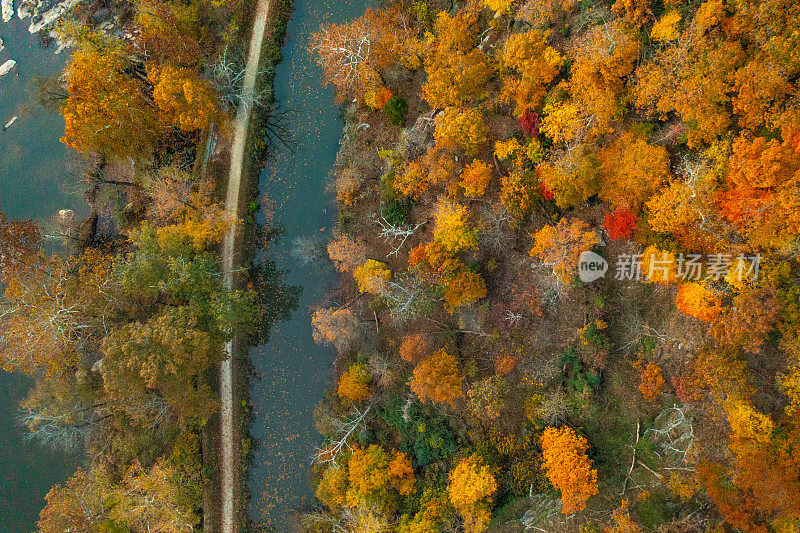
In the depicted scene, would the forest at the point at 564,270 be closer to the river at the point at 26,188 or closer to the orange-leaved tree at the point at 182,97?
the orange-leaved tree at the point at 182,97

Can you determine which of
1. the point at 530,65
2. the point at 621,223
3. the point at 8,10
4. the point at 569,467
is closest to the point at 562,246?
the point at 621,223

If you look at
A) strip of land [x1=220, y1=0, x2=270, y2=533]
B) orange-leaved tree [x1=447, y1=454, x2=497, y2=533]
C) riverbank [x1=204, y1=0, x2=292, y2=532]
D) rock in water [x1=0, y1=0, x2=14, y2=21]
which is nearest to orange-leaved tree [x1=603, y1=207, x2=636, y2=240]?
orange-leaved tree [x1=447, y1=454, x2=497, y2=533]

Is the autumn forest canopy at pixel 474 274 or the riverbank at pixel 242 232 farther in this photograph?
the riverbank at pixel 242 232

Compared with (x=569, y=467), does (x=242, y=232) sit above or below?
above

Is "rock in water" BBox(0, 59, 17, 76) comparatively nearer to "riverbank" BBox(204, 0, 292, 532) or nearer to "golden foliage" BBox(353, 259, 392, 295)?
"riverbank" BBox(204, 0, 292, 532)

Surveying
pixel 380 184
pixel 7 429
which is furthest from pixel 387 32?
pixel 7 429

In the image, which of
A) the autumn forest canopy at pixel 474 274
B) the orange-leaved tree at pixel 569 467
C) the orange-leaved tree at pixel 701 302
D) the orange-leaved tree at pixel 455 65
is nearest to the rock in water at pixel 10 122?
the autumn forest canopy at pixel 474 274

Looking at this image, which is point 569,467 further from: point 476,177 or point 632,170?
point 476,177
